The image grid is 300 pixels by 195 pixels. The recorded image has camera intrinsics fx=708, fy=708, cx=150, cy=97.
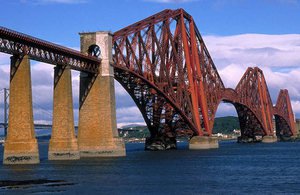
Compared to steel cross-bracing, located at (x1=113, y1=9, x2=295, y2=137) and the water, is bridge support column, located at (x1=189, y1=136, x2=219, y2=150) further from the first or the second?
the water

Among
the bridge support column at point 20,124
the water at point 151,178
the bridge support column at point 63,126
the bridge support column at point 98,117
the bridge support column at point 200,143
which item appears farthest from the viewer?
the bridge support column at point 200,143

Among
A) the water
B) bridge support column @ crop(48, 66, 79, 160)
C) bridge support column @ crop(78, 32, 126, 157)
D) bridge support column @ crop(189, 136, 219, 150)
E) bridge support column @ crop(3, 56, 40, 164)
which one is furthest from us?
bridge support column @ crop(189, 136, 219, 150)

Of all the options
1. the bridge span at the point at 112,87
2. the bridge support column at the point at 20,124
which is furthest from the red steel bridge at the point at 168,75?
the bridge support column at the point at 20,124

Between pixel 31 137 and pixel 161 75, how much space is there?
2087 inches

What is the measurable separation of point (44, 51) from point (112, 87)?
17699mm

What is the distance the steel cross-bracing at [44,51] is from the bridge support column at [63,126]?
11.8 ft

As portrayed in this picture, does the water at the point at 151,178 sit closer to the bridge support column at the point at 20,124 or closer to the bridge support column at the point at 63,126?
the bridge support column at the point at 20,124

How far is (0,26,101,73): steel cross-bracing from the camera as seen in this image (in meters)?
75.2

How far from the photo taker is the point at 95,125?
97.0 m

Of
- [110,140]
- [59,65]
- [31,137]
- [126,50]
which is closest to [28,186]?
[31,137]

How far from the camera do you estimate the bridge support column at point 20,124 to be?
75.0 meters

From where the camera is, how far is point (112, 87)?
101m

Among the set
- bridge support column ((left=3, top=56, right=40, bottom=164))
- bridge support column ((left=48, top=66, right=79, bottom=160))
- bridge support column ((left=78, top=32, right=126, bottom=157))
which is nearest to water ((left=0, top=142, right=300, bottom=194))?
bridge support column ((left=3, top=56, right=40, bottom=164))

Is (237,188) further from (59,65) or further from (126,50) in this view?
(126,50)
